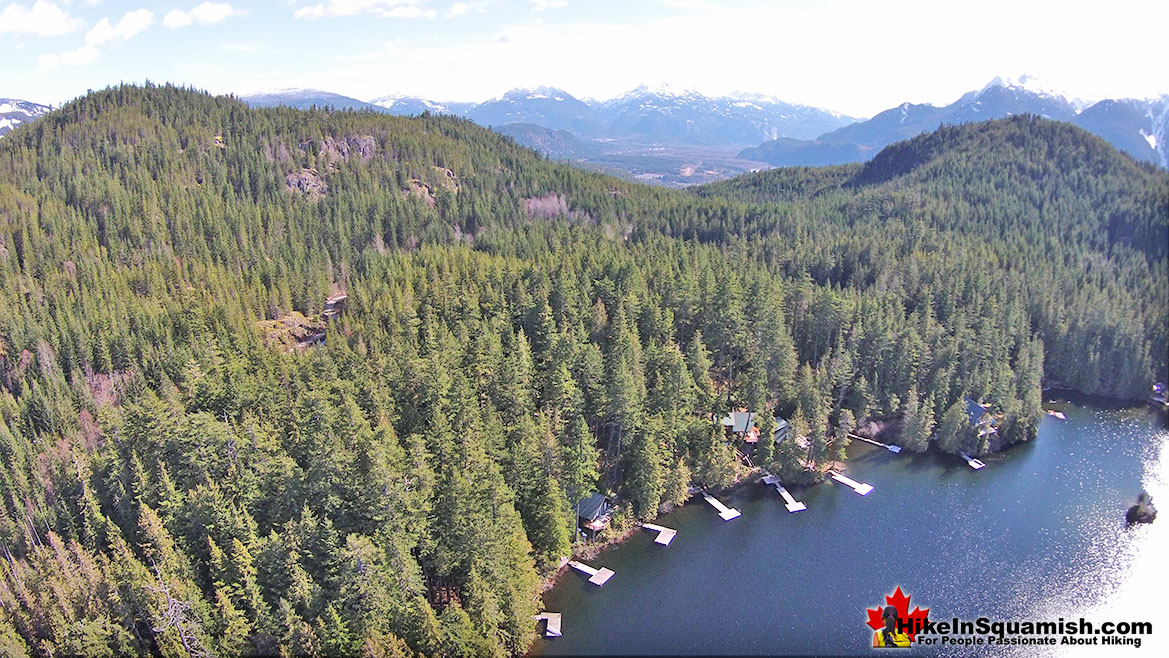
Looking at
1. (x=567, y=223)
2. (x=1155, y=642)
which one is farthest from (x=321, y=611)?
(x=567, y=223)

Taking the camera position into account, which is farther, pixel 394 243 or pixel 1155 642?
pixel 394 243

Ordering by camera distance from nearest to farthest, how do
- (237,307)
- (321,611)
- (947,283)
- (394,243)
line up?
(321,611)
(237,307)
(947,283)
(394,243)

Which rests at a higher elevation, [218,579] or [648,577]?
[218,579]

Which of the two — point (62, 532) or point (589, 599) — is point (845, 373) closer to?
point (589, 599)

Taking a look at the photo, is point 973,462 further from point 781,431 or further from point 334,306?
point 334,306

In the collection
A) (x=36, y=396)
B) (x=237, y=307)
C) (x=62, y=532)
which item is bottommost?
(x=62, y=532)

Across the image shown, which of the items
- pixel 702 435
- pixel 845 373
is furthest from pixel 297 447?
pixel 845 373

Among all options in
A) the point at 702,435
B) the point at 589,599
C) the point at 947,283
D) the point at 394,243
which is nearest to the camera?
the point at 589,599
